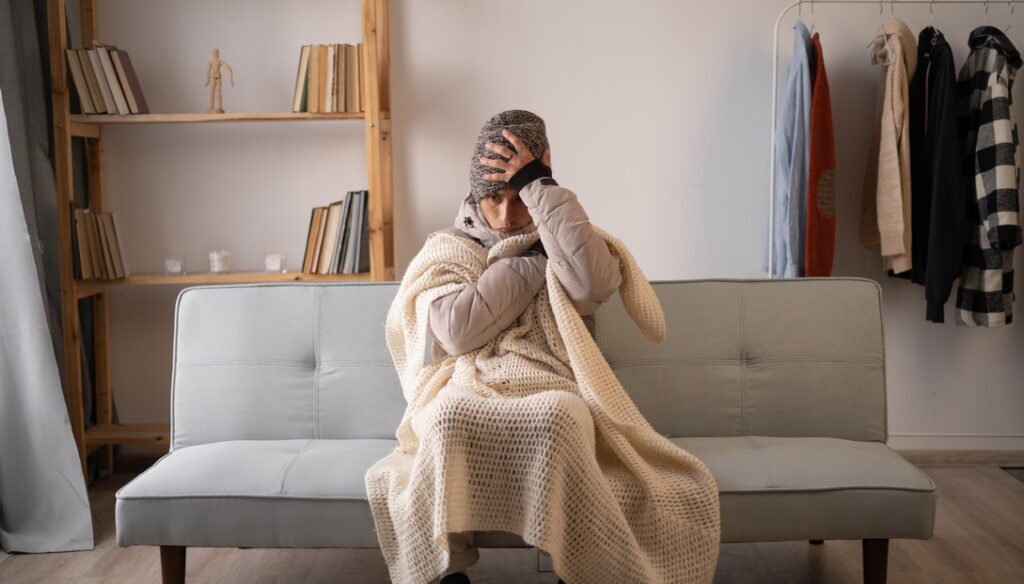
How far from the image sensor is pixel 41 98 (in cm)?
309

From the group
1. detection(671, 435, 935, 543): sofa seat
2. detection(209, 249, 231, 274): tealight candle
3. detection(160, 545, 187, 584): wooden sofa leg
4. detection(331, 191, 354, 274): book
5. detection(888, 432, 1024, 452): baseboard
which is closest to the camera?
detection(671, 435, 935, 543): sofa seat

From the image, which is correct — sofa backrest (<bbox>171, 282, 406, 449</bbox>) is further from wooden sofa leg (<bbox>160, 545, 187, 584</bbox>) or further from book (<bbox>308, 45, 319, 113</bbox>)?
book (<bbox>308, 45, 319, 113</bbox>)

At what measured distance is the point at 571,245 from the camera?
2.12 meters

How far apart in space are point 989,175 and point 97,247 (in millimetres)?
2877

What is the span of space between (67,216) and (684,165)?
80.7 inches

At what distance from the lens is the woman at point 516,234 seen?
7.02ft

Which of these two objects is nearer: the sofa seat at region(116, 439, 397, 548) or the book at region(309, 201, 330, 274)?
the sofa seat at region(116, 439, 397, 548)

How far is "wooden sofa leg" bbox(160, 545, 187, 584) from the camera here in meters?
2.17

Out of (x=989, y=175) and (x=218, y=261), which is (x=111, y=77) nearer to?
(x=218, y=261)

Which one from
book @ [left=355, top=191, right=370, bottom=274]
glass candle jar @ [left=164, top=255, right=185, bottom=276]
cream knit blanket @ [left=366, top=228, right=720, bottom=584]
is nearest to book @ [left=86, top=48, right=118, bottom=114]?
glass candle jar @ [left=164, top=255, right=185, bottom=276]

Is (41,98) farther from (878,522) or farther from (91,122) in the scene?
(878,522)

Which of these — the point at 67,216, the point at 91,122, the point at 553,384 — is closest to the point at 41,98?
the point at 91,122

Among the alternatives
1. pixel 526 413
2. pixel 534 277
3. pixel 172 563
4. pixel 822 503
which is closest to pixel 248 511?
pixel 172 563

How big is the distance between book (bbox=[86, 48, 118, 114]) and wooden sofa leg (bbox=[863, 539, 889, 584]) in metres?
2.56
